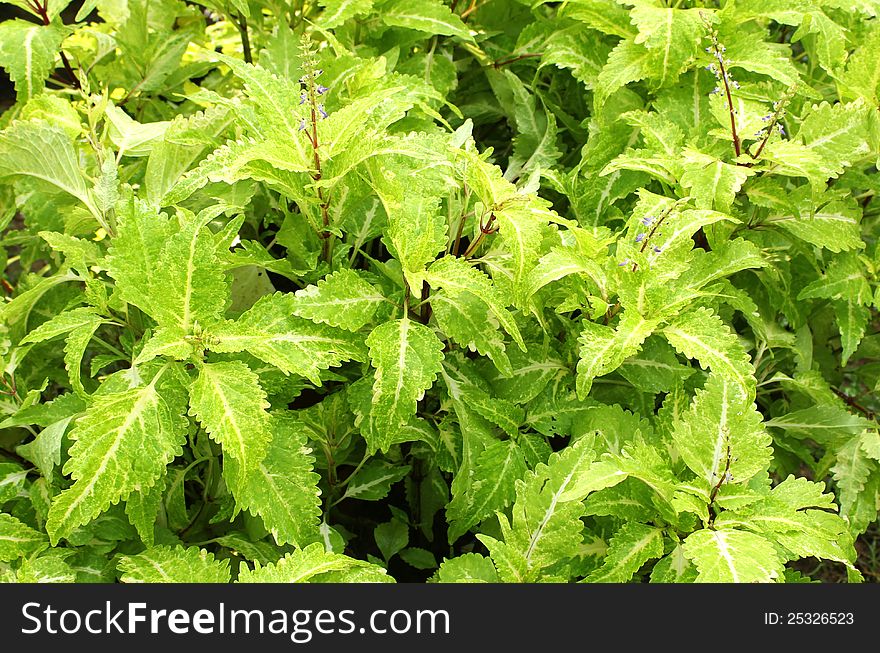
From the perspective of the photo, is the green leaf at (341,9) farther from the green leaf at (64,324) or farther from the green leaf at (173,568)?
the green leaf at (173,568)

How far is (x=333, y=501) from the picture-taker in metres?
1.75

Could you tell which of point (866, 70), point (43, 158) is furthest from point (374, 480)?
point (866, 70)

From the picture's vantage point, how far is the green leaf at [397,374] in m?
1.30

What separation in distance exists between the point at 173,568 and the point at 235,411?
0.92 feet

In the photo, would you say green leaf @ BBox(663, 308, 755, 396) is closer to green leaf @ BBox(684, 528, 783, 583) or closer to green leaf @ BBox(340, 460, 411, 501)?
green leaf @ BBox(684, 528, 783, 583)

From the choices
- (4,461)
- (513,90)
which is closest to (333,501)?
Result: (4,461)

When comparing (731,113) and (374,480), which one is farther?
(374,480)

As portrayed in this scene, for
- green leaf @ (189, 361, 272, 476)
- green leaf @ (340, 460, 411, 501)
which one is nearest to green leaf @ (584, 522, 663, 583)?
green leaf @ (340, 460, 411, 501)

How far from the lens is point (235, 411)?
123 centimetres

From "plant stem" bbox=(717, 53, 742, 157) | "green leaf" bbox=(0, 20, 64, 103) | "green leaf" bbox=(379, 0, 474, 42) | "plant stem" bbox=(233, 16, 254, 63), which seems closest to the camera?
"plant stem" bbox=(717, 53, 742, 157)

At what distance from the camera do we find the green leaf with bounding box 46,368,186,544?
3.89 ft

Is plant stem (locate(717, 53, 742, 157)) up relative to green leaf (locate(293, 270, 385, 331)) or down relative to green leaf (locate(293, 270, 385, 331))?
up

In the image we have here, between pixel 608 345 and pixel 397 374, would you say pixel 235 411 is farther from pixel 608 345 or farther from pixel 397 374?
pixel 608 345
